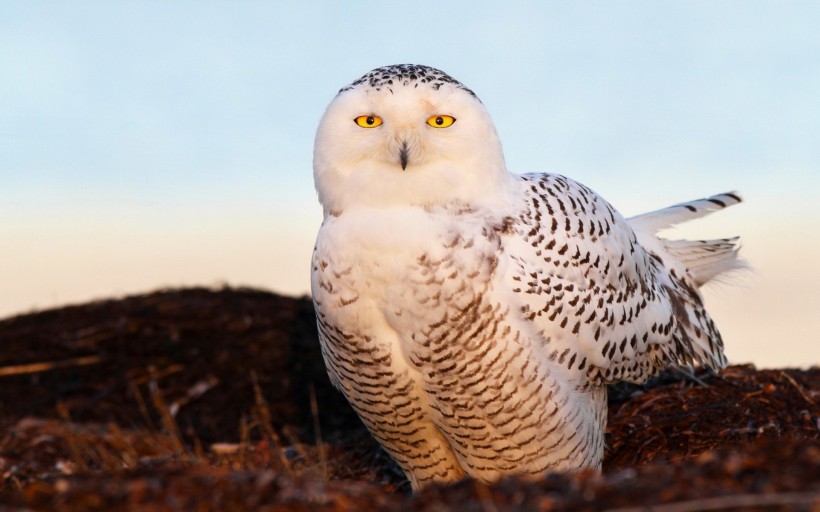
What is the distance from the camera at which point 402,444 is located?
5.71 metres

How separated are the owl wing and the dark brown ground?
688 millimetres

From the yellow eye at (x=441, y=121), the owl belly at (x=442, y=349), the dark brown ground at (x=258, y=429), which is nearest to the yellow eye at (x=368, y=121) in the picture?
the yellow eye at (x=441, y=121)

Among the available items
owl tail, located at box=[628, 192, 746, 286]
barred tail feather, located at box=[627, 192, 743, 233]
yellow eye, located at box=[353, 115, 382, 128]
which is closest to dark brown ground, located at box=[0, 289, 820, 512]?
owl tail, located at box=[628, 192, 746, 286]

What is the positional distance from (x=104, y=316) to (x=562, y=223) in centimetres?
703

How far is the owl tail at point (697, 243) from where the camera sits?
273 inches

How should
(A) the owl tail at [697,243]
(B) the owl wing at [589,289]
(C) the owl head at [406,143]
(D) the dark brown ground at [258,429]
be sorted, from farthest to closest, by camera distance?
(A) the owl tail at [697,243] < (B) the owl wing at [589,289] < (C) the owl head at [406,143] < (D) the dark brown ground at [258,429]

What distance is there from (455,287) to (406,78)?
1.03 meters

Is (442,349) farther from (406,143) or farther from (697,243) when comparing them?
(697,243)

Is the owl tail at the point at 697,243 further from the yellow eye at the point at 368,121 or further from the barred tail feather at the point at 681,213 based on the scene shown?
the yellow eye at the point at 368,121

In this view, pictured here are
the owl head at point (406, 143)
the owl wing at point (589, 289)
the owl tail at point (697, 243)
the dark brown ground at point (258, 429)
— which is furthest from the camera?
the owl tail at point (697, 243)

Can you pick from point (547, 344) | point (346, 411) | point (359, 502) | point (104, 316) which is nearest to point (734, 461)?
point (359, 502)

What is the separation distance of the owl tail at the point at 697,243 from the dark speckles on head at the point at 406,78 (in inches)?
86.4

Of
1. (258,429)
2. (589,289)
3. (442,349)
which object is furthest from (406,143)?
(258,429)

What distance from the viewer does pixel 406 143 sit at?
4883 millimetres
